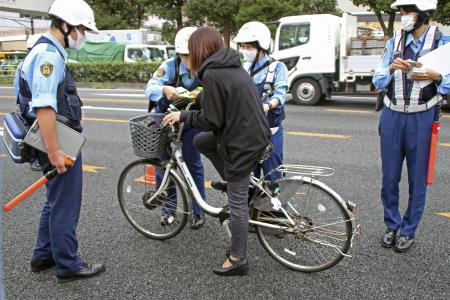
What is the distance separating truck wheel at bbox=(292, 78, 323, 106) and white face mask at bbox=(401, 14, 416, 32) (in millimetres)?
8888

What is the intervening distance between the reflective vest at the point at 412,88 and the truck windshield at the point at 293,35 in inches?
347

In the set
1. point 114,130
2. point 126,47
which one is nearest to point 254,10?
point 126,47

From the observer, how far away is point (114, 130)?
8922 mm

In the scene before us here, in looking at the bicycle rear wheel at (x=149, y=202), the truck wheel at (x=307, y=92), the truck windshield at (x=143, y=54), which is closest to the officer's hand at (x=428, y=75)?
the bicycle rear wheel at (x=149, y=202)

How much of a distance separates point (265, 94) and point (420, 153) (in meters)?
1.31

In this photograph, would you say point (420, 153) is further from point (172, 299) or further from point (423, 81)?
point (172, 299)

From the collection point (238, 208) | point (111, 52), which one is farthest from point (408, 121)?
point (111, 52)

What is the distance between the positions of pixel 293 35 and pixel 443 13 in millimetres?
4122

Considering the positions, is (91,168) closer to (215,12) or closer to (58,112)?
(58,112)

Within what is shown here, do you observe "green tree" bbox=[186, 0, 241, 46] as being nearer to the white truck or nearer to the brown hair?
the white truck

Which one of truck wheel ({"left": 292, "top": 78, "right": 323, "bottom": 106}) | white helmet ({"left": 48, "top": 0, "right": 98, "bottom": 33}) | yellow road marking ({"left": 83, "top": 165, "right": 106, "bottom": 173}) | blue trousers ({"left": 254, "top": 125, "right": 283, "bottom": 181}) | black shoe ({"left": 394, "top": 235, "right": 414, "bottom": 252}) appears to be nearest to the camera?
white helmet ({"left": 48, "top": 0, "right": 98, "bottom": 33})

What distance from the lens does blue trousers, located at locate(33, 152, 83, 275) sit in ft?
9.72

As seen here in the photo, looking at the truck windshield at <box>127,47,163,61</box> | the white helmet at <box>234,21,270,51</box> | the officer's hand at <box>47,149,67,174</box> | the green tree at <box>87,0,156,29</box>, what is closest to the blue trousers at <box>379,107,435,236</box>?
the white helmet at <box>234,21,270,51</box>

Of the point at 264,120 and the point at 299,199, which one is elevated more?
the point at 264,120
